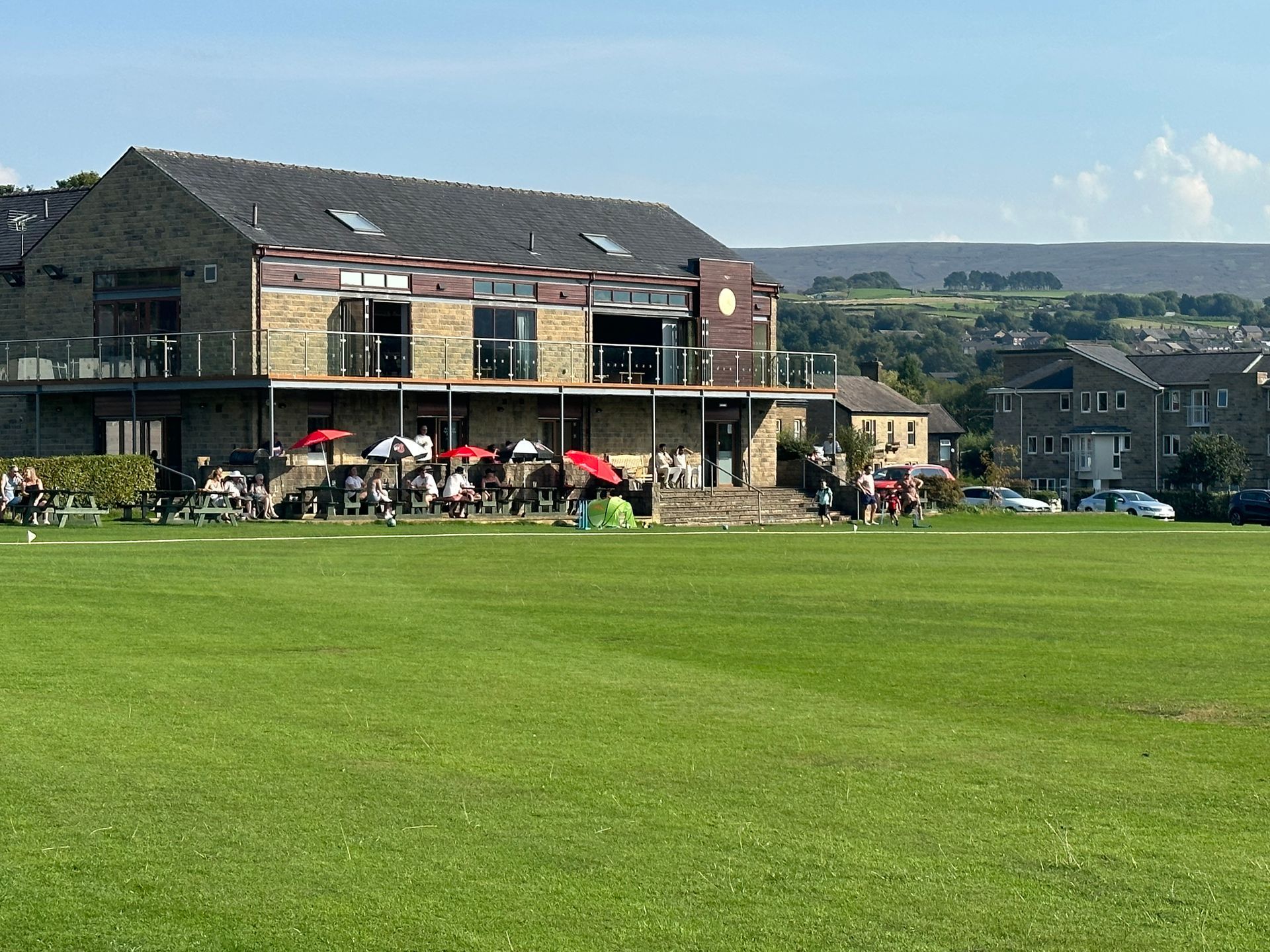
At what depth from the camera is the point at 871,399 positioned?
10500 centimetres

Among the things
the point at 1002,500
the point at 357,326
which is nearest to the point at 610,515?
the point at 357,326

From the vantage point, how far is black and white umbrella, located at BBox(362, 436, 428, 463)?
43.3 meters

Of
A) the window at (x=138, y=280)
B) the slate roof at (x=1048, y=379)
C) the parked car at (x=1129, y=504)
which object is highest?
the window at (x=138, y=280)

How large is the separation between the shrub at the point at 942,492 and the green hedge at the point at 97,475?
80.9 ft

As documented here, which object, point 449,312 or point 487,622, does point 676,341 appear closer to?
point 449,312

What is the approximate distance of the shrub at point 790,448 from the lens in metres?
56.2

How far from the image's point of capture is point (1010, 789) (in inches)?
416

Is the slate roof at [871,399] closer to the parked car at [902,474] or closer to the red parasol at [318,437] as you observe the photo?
the parked car at [902,474]

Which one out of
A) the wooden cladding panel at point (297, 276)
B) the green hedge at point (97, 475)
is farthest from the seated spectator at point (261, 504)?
the wooden cladding panel at point (297, 276)

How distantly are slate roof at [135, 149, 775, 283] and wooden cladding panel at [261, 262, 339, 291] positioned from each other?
561 millimetres

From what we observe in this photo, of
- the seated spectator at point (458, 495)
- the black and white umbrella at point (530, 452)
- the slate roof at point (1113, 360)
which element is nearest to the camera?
the seated spectator at point (458, 495)

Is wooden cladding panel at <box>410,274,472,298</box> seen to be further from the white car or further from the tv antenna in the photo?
the white car

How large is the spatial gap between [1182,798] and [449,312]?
40.3 m

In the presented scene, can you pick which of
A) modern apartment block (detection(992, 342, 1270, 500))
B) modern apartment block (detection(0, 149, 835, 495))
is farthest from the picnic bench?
modern apartment block (detection(992, 342, 1270, 500))
